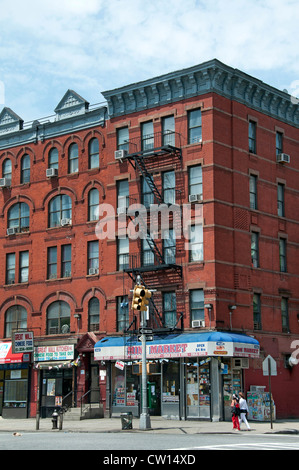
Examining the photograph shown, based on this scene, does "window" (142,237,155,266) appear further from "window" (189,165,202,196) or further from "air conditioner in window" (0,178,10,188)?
"air conditioner in window" (0,178,10,188)

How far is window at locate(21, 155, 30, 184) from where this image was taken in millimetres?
48250

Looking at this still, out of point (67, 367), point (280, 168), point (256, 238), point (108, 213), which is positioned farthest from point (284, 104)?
point (67, 367)

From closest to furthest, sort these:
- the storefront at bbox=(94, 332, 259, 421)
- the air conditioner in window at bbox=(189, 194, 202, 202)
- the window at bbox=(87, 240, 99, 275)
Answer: the storefront at bbox=(94, 332, 259, 421)
the air conditioner in window at bbox=(189, 194, 202, 202)
the window at bbox=(87, 240, 99, 275)

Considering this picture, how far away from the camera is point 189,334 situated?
37.7 m

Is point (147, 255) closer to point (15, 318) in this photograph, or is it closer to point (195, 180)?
point (195, 180)

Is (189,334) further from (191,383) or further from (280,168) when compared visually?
(280,168)

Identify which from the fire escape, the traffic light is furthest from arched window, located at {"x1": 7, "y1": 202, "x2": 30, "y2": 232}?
the traffic light

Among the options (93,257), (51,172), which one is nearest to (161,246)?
(93,257)

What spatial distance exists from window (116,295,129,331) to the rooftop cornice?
11.2 m

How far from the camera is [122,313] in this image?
42.0 m

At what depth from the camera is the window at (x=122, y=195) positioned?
42.4 m

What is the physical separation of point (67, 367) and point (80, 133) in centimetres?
1458

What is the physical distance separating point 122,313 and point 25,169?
12.9 m

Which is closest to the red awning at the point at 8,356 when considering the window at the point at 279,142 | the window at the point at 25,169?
the window at the point at 25,169
